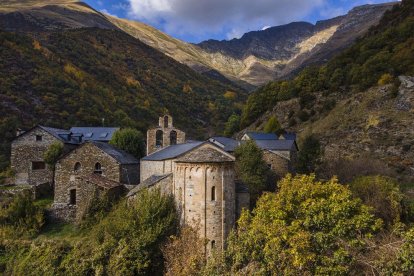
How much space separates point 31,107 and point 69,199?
120 feet

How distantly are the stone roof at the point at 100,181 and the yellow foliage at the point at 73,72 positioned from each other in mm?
61126

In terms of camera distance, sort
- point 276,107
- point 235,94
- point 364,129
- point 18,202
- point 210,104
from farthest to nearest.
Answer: point 235,94 → point 210,104 → point 276,107 → point 364,129 → point 18,202

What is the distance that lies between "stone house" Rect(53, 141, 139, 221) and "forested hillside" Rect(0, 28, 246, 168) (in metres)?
15.1

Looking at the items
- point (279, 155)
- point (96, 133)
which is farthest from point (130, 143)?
point (279, 155)

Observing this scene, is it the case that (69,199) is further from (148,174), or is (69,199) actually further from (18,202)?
(148,174)

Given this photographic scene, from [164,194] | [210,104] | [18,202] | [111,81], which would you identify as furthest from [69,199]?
[210,104]

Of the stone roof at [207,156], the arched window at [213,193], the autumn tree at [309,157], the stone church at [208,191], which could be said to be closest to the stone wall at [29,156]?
the stone church at [208,191]

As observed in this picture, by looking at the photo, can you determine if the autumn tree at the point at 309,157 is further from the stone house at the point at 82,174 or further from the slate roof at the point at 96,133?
the slate roof at the point at 96,133

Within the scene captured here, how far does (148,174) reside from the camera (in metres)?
30.9

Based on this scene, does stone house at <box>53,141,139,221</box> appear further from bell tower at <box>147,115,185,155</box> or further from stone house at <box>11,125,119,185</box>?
stone house at <box>11,125,119,185</box>

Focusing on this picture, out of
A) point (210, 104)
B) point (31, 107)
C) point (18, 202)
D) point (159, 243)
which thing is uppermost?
point (210, 104)

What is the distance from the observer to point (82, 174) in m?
29.3

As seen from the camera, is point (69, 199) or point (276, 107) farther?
point (276, 107)

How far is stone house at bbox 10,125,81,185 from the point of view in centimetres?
3662
